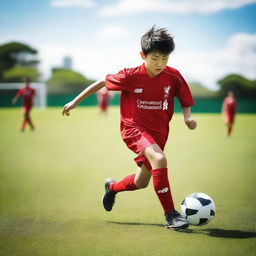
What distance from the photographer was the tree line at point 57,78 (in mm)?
45812

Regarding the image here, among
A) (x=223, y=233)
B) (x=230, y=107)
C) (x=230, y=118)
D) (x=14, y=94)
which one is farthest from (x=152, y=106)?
(x=14, y=94)

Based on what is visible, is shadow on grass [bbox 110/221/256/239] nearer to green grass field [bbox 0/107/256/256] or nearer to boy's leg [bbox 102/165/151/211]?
green grass field [bbox 0/107/256/256]

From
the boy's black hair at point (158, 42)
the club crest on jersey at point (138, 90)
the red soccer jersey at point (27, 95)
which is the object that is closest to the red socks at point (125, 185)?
the club crest on jersey at point (138, 90)

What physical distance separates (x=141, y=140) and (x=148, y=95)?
0.46m

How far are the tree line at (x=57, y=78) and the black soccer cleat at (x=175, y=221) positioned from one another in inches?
1544

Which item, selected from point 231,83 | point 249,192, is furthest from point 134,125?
point 231,83

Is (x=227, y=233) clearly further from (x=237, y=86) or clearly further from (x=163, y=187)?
(x=237, y=86)

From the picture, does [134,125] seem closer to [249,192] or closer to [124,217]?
[124,217]

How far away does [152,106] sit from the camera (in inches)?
162

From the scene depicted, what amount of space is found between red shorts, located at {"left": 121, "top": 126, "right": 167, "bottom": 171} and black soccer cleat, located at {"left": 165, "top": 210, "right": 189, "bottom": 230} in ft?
1.71

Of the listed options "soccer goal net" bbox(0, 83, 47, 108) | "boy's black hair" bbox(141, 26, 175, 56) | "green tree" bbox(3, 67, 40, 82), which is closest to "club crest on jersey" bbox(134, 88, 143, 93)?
"boy's black hair" bbox(141, 26, 175, 56)

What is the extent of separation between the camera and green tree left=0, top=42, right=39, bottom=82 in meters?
63.4

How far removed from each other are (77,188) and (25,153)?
14.9 ft

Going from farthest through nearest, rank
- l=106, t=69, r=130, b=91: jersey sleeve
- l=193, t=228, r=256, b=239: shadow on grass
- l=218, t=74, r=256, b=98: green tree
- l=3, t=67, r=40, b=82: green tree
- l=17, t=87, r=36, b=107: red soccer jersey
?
l=3, t=67, r=40, b=82: green tree, l=218, t=74, r=256, b=98: green tree, l=17, t=87, r=36, b=107: red soccer jersey, l=106, t=69, r=130, b=91: jersey sleeve, l=193, t=228, r=256, b=239: shadow on grass
